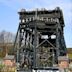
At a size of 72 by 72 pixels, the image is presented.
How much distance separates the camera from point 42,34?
43438 mm

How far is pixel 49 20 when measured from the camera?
40.3m

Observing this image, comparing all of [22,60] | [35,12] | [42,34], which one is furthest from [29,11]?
[22,60]

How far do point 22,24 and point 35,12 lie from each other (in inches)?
104

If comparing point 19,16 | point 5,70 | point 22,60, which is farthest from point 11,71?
point 19,16

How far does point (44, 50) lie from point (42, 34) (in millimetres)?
2777

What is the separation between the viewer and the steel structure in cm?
3991

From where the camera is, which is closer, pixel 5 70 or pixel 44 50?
pixel 5 70

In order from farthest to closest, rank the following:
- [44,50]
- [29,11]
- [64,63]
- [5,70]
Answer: [44,50] < [29,11] < [64,63] < [5,70]

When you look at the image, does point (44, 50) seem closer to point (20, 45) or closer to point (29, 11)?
point (20, 45)

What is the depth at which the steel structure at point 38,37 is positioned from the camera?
39.9m

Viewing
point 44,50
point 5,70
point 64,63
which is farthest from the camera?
point 44,50

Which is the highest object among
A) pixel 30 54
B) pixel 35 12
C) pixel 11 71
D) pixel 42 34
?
pixel 35 12

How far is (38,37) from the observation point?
42219 millimetres

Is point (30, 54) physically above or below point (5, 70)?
above
